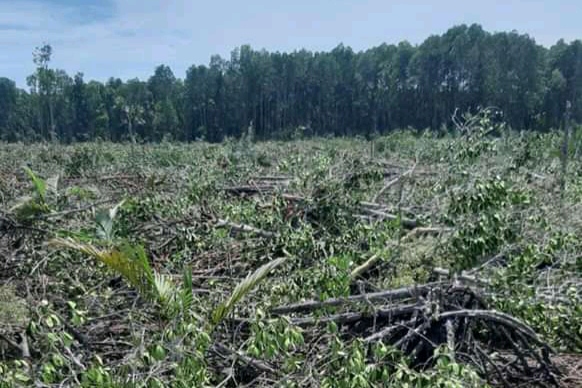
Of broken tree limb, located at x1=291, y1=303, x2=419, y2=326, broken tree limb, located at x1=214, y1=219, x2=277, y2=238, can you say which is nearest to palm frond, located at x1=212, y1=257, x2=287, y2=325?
broken tree limb, located at x1=291, y1=303, x2=419, y2=326

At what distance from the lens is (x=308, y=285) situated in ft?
12.4

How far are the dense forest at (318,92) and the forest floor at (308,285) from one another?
31929mm

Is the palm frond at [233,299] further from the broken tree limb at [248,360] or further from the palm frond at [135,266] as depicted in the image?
the palm frond at [135,266]

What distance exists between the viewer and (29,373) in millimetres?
2477

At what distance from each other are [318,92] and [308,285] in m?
43.6

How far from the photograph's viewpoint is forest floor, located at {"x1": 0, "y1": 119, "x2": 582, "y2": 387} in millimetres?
2525

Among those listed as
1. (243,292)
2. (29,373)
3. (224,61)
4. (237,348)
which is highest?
(224,61)

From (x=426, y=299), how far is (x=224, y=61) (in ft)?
154

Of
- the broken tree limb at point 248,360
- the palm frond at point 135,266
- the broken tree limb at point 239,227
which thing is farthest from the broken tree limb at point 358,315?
the broken tree limb at point 239,227

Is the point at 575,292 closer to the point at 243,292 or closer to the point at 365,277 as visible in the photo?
the point at 365,277

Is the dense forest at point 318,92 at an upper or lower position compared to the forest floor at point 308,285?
upper

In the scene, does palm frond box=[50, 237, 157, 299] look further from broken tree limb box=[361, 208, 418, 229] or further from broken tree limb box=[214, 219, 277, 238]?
broken tree limb box=[361, 208, 418, 229]

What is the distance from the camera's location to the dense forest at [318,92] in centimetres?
3766

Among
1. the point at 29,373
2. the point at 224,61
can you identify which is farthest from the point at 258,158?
the point at 224,61
